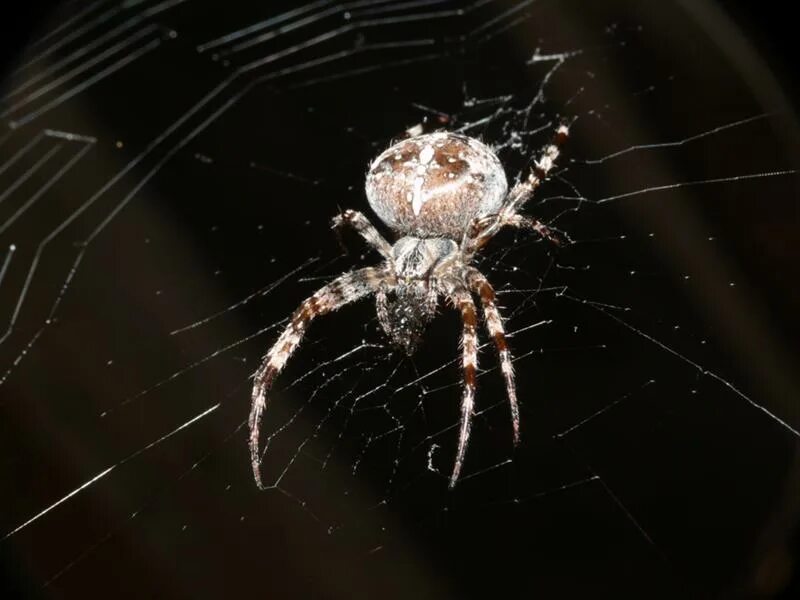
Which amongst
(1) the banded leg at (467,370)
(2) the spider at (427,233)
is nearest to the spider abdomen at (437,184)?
(2) the spider at (427,233)

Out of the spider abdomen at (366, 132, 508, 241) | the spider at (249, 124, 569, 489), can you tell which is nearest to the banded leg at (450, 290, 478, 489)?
the spider at (249, 124, 569, 489)

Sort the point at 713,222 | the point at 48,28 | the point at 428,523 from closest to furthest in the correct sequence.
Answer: the point at 428,523, the point at 713,222, the point at 48,28

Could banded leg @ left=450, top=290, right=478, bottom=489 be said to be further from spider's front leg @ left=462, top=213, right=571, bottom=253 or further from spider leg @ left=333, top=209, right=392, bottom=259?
spider leg @ left=333, top=209, right=392, bottom=259

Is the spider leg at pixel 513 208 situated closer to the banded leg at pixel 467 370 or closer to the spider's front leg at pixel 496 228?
the spider's front leg at pixel 496 228

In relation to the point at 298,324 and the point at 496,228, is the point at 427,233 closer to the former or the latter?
the point at 496,228

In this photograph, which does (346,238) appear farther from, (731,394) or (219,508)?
(731,394)

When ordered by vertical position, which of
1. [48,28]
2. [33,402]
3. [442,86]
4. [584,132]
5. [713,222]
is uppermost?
[48,28]

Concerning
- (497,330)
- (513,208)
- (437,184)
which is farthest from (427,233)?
(497,330)

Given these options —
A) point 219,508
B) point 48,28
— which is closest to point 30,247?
point 48,28
